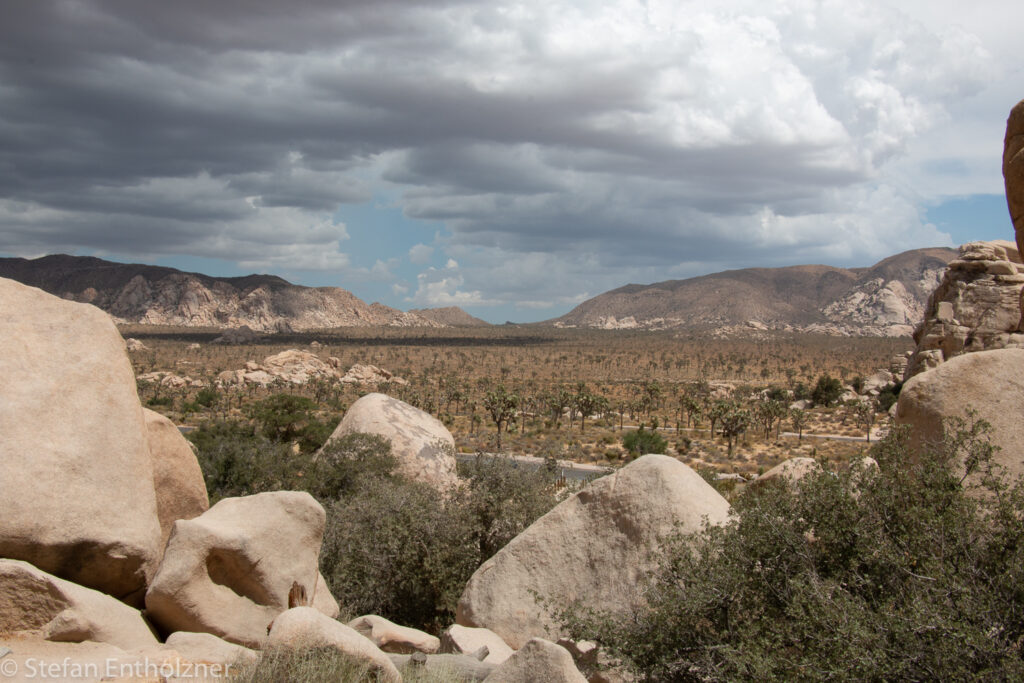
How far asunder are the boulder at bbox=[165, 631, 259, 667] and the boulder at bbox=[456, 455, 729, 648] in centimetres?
424

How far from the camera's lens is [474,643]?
1132cm

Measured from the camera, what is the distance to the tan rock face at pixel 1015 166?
9500 mm

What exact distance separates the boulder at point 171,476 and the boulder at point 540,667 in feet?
21.9

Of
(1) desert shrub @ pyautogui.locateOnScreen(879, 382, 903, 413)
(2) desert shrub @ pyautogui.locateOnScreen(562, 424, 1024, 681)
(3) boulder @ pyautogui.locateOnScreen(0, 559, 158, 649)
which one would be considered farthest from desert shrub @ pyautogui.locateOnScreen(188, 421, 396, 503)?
(1) desert shrub @ pyautogui.locateOnScreen(879, 382, 903, 413)

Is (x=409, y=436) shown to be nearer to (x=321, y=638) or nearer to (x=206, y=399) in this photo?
(x=321, y=638)

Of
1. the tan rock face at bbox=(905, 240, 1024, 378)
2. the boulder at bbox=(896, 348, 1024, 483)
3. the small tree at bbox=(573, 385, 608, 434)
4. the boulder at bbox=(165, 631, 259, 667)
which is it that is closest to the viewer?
the boulder at bbox=(165, 631, 259, 667)

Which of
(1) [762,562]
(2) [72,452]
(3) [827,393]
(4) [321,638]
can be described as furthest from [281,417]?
(3) [827,393]

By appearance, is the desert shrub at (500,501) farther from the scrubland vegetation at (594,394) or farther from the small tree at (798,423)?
the small tree at (798,423)

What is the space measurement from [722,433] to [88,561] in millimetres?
82612

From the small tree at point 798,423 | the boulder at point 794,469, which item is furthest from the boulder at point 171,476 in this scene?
the small tree at point 798,423

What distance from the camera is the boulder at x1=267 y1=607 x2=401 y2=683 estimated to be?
27.7 feet

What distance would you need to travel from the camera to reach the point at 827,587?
8.44m

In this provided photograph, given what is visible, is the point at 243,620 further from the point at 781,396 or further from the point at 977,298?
the point at 781,396

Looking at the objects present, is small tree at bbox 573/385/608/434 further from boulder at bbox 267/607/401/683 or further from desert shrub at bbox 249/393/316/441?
boulder at bbox 267/607/401/683
